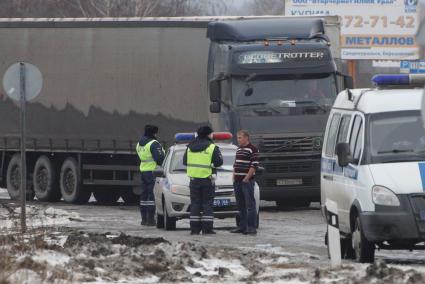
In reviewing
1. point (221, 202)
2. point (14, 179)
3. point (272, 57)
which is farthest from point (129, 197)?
point (221, 202)

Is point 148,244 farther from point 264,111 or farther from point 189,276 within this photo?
point 264,111

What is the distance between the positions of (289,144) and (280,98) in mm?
877

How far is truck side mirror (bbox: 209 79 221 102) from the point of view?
28453 millimetres

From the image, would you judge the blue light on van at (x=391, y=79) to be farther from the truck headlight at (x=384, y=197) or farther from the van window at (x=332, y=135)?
the truck headlight at (x=384, y=197)

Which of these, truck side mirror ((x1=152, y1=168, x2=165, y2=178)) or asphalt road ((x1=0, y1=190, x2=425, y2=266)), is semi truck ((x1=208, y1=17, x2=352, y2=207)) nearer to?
asphalt road ((x1=0, y1=190, x2=425, y2=266))

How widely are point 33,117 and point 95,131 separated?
6.54 ft

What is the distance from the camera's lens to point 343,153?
17453 millimetres

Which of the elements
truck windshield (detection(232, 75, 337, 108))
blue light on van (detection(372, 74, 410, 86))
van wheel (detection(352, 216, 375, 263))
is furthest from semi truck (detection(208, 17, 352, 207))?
van wheel (detection(352, 216, 375, 263))

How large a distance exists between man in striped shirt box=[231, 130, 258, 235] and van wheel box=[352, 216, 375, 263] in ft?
17.2

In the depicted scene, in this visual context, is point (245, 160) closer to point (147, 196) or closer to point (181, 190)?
point (181, 190)

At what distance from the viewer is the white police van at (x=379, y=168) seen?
1653 cm

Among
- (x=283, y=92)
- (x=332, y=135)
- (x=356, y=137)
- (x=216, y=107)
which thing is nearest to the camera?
(x=356, y=137)

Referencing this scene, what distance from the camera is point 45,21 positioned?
1328 inches

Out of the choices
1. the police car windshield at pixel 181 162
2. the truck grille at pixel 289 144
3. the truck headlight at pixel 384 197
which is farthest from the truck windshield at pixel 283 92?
the truck headlight at pixel 384 197
